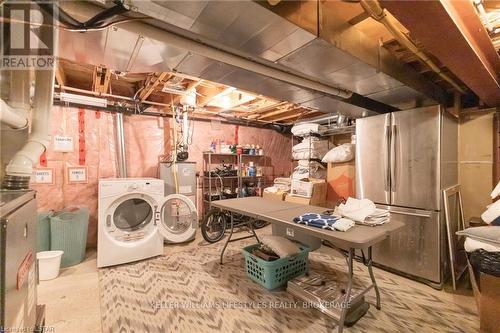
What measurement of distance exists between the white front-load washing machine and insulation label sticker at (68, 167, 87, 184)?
0.72 metres

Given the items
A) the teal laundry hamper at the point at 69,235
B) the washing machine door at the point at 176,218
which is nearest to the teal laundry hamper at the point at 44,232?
the teal laundry hamper at the point at 69,235

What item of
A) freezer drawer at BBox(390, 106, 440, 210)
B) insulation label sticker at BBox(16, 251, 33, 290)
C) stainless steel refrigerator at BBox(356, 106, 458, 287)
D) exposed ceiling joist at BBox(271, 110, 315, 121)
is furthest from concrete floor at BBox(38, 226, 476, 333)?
exposed ceiling joist at BBox(271, 110, 315, 121)

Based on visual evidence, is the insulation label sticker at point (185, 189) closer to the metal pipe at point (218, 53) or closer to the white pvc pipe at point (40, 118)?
the metal pipe at point (218, 53)

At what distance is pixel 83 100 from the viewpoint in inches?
129

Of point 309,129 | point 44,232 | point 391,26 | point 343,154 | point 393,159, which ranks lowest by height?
point 44,232

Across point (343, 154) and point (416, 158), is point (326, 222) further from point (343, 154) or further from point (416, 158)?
point (343, 154)

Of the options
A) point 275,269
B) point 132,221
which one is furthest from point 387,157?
point 132,221

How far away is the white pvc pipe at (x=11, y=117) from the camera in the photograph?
2.87 ft

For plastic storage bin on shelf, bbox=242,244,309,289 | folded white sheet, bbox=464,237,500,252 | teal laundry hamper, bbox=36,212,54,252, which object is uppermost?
folded white sheet, bbox=464,237,500,252

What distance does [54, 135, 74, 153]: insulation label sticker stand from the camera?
327 centimetres

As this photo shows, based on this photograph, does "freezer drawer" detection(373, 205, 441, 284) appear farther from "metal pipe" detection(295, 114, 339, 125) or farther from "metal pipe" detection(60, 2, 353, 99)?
"metal pipe" detection(295, 114, 339, 125)

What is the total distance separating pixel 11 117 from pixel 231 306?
2092mm

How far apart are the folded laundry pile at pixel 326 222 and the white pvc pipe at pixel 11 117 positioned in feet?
5.96

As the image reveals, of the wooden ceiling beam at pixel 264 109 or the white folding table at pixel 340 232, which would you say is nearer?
the white folding table at pixel 340 232
